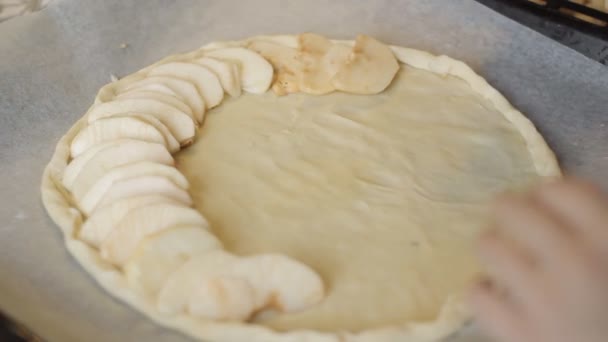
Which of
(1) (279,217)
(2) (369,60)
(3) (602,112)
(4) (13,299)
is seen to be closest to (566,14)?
(3) (602,112)

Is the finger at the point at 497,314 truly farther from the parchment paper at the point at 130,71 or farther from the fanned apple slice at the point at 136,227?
the fanned apple slice at the point at 136,227

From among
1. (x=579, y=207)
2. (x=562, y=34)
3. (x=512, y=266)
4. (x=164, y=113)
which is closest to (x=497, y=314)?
(x=512, y=266)

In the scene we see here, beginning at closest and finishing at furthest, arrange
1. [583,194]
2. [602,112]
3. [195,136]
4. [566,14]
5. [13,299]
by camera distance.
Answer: [583,194]
[13,299]
[195,136]
[602,112]
[566,14]

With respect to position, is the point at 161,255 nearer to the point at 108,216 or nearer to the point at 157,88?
the point at 108,216

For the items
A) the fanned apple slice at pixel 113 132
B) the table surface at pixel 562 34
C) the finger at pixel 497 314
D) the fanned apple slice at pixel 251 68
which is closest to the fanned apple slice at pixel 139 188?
the fanned apple slice at pixel 113 132

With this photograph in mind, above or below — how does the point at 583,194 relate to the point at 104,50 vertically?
above

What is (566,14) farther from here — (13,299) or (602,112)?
(13,299)
